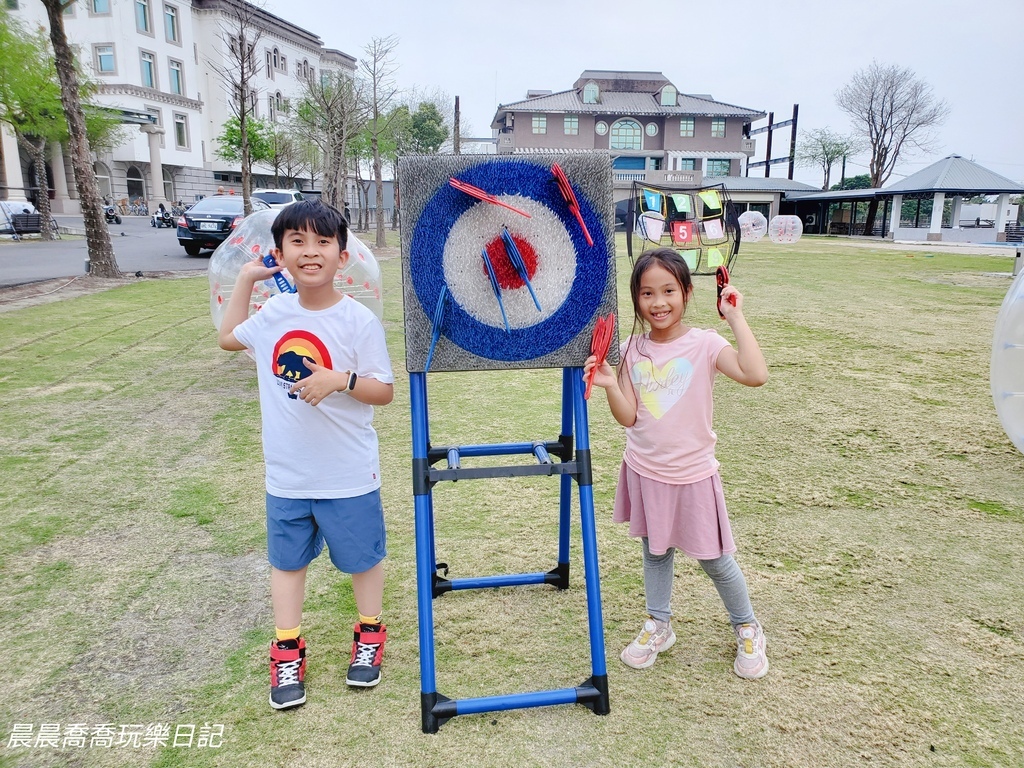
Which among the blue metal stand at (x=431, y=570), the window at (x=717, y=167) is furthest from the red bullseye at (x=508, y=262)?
the window at (x=717, y=167)

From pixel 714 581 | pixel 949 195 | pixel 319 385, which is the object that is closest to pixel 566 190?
pixel 319 385

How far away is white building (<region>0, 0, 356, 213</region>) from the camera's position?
38.7 meters

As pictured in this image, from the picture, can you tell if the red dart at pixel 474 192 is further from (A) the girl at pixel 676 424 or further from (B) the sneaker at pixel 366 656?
(B) the sneaker at pixel 366 656

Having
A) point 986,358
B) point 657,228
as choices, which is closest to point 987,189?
point 657,228

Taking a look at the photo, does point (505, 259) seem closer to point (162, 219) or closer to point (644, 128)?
point (162, 219)

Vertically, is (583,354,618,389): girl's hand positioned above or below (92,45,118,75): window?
below

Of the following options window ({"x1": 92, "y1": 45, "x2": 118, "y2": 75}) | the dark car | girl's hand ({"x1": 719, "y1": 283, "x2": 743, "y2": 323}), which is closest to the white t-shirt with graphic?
girl's hand ({"x1": 719, "y1": 283, "x2": 743, "y2": 323})

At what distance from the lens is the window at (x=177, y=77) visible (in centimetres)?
4256

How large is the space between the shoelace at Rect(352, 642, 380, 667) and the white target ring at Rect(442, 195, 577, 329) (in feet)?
3.59

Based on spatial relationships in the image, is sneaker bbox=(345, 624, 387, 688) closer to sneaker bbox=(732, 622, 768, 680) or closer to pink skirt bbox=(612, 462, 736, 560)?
pink skirt bbox=(612, 462, 736, 560)

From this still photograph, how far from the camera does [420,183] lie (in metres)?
2.09

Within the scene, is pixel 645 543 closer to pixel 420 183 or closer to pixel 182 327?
pixel 420 183

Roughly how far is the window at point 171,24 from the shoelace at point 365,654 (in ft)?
158

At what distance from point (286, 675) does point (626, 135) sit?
50462 millimetres
